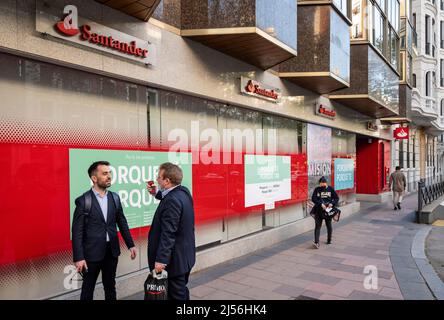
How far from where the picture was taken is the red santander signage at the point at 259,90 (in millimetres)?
7998

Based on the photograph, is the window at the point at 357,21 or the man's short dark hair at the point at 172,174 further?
the window at the point at 357,21

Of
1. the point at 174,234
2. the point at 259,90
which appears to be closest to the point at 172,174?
the point at 174,234

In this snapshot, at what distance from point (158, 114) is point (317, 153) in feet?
23.4

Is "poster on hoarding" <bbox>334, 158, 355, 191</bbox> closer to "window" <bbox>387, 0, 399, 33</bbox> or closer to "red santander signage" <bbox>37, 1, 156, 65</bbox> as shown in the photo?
"window" <bbox>387, 0, 399, 33</bbox>

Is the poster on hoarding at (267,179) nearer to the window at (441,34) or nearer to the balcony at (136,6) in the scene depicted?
the balcony at (136,6)

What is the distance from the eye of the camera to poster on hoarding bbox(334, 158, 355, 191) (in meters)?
13.8

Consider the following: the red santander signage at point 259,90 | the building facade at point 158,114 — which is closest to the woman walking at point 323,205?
the building facade at point 158,114

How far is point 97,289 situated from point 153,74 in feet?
10.4

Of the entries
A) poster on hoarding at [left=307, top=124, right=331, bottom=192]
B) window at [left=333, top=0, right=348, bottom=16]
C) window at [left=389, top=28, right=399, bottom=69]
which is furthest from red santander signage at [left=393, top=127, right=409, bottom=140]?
window at [left=333, top=0, right=348, bottom=16]

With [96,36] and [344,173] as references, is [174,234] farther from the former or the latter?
[344,173]

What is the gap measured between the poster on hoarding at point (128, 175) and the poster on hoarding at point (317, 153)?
627 cm

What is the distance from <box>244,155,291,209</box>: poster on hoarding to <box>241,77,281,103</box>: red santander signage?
54.1 inches
